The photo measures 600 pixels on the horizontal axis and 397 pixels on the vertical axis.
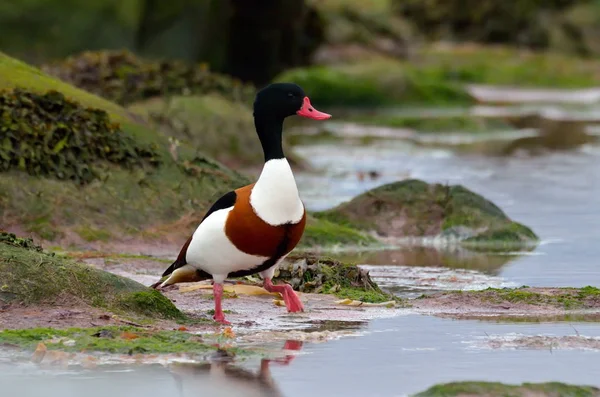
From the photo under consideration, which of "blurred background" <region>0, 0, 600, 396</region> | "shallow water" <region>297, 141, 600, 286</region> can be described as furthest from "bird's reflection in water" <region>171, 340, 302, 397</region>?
"shallow water" <region>297, 141, 600, 286</region>

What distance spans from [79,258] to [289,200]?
361cm

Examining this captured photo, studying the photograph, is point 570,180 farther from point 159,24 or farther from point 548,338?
point 159,24

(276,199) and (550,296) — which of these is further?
(550,296)

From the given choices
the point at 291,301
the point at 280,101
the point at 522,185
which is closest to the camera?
the point at 291,301

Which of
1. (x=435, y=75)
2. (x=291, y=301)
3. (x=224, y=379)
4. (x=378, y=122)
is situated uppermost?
(x=435, y=75)

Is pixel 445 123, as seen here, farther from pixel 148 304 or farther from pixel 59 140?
pixel 148 304

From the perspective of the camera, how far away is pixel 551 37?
158 feet

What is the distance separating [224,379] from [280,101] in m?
3.14

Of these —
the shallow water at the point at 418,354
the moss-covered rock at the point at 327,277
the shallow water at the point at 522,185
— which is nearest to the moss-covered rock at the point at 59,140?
the shallow water at the point at 418,354

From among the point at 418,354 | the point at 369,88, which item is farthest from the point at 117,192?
the point at 369,88

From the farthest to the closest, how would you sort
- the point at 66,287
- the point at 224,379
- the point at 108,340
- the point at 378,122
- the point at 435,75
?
the point at 435,75 → the point at 378,122 → the point at 66,287 → the point at 108,340 → the point at 224,379

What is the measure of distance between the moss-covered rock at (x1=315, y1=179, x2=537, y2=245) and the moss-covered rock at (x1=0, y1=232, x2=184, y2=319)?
613 centimetres

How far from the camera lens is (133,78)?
77.6ft

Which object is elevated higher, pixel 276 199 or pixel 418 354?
pixel 276 199
